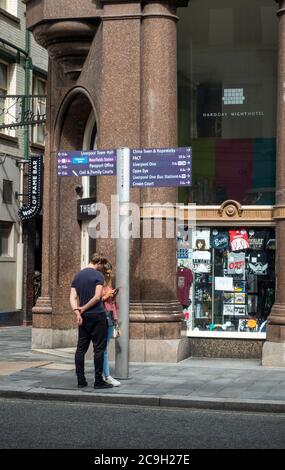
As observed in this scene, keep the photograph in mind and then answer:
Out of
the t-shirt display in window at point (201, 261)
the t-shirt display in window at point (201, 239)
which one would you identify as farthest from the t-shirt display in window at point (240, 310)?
the t-shirt display in window at point (201, 239)

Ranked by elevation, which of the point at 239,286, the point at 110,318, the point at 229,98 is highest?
the point at 229,98

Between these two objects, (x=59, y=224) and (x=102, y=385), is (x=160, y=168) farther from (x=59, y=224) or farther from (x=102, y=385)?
(x=59, y=224)

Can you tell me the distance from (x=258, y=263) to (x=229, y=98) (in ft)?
9.52

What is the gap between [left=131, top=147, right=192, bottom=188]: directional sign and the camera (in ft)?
39.0

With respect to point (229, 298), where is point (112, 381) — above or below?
below

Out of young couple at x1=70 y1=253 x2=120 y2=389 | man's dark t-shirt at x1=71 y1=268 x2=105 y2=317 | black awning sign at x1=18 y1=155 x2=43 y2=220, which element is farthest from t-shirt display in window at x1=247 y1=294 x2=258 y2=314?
black awning sign at x1=18 y1=155 x2=43 y2=220

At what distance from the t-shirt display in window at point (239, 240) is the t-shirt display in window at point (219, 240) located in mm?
93

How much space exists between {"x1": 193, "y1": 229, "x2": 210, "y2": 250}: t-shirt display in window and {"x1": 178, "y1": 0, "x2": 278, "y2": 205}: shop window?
0.50 meters

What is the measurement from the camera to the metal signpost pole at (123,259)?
11656 mm

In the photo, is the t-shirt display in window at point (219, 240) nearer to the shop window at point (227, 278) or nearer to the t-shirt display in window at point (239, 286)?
the shop window at point (227, 278)

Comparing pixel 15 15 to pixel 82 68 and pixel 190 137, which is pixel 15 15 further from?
pixel 190 137

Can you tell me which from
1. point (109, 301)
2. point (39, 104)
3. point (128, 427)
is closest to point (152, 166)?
point (109, 301)

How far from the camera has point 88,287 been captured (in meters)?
11.0

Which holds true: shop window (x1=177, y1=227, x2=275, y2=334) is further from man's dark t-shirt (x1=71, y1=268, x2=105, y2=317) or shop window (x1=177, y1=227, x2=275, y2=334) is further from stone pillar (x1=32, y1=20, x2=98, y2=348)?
man's dark t-shirt (x1=71, y1=268, x2=105, y2=317)
